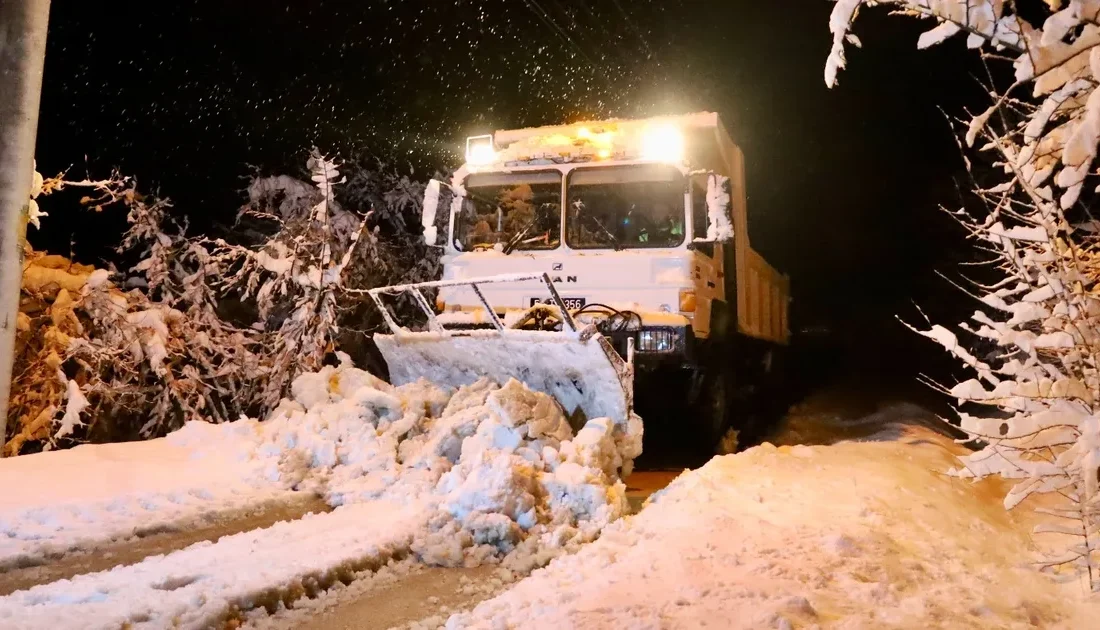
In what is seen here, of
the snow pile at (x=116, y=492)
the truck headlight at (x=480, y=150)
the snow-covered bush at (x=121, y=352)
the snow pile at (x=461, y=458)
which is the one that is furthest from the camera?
the truck headlight at (x=480, y=150)

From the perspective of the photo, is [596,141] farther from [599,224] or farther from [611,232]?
[611,232]

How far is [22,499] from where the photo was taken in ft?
15.6

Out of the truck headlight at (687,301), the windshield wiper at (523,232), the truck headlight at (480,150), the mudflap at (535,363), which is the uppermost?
the truck headlight at (480,150)

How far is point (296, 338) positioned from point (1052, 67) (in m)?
8.72

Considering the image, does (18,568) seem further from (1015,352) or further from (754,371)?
(754,371)

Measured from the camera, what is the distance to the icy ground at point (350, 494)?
350 cm

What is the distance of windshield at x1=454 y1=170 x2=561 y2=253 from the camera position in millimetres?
7734

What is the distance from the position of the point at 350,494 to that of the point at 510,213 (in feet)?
12.2

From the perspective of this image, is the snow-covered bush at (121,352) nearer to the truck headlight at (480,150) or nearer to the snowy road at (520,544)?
the snowy road at (520,544)

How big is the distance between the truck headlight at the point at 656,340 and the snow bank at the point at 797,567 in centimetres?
138

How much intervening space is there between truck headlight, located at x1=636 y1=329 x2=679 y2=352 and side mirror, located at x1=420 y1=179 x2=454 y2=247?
2754 mm

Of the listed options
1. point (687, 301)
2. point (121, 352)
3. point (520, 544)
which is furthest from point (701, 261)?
point (121, 352)

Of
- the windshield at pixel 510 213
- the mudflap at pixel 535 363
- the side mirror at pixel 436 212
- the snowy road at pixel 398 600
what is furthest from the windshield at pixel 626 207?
the snowy road at pixel 398 600

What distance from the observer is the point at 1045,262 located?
3.88 meters
